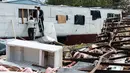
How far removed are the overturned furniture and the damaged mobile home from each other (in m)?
11.1

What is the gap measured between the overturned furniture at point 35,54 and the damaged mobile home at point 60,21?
437 inches

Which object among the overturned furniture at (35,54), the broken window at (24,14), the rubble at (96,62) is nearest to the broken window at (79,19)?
the broken window at (24,14)

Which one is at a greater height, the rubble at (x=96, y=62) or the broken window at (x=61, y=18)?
the rubble at (x=96, y=62)

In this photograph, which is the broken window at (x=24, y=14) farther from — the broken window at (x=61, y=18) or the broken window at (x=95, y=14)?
the broken window at (x=95, y=14)

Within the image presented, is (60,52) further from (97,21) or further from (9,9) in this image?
(97,21)

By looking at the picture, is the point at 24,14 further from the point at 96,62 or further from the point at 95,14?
the point at 96,62

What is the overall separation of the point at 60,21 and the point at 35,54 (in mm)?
14146

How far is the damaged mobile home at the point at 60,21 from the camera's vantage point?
17.2 metres

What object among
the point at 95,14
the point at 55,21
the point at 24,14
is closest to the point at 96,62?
the point at 24,14

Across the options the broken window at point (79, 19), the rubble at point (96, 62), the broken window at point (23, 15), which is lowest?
the broken window at point (79, 19)

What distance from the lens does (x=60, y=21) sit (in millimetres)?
19812

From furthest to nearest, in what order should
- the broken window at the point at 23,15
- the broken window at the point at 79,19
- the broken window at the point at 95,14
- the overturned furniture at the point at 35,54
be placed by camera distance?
the broken window at the point at 95,14
the broken window at the point at 79,19
the broken window at the point at 23,15
the overturned furniture at the point at 35,54

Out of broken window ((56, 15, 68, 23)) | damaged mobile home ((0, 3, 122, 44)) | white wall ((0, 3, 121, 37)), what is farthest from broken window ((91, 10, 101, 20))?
broken window ((56, 15, 68, 23))

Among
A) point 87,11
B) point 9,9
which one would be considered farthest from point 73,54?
point 87,11
